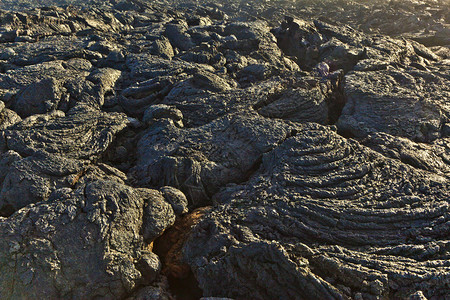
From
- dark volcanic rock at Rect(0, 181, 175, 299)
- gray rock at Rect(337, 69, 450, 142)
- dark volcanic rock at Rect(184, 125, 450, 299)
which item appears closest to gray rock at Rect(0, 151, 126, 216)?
dark volcanic rock at Rect(0, 181, 175, 299)

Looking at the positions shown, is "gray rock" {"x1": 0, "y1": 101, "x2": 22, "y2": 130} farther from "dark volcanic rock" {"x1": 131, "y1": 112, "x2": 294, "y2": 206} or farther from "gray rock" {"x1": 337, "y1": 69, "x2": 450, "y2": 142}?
"gray rock" {"x1": 337, "y1": 69, "x2": 450, "y2": 142}

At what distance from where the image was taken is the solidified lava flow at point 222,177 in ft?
25.5

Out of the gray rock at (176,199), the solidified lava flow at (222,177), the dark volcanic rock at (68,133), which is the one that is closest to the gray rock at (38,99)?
the solidified lava flow at (222,177)

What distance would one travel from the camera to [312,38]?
22281 millimetres

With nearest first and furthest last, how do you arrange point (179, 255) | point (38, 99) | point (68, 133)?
point (179, 255) < point (68, 133) < point (38, 99)

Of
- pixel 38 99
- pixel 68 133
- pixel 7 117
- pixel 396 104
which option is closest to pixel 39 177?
pixel 68 133

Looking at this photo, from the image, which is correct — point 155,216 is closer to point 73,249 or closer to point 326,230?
point 73,249

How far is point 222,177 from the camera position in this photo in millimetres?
11188

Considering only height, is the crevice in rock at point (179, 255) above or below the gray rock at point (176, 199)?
below

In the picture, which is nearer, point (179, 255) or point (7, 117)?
point (179, 255)

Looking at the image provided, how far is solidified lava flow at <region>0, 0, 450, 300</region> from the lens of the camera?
7758mm

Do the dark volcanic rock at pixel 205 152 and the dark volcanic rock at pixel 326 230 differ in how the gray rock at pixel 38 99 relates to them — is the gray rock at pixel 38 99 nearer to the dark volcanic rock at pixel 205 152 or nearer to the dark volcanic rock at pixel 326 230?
the dark volcanic rock at pixel 205 152

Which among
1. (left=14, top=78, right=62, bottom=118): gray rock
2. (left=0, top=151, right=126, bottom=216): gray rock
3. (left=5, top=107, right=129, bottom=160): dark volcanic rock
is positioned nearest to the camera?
(left=0, top=151, right=126, bottom=216): gray rock

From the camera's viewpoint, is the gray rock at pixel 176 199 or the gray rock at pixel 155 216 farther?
the gray rock at pixel 176 199
